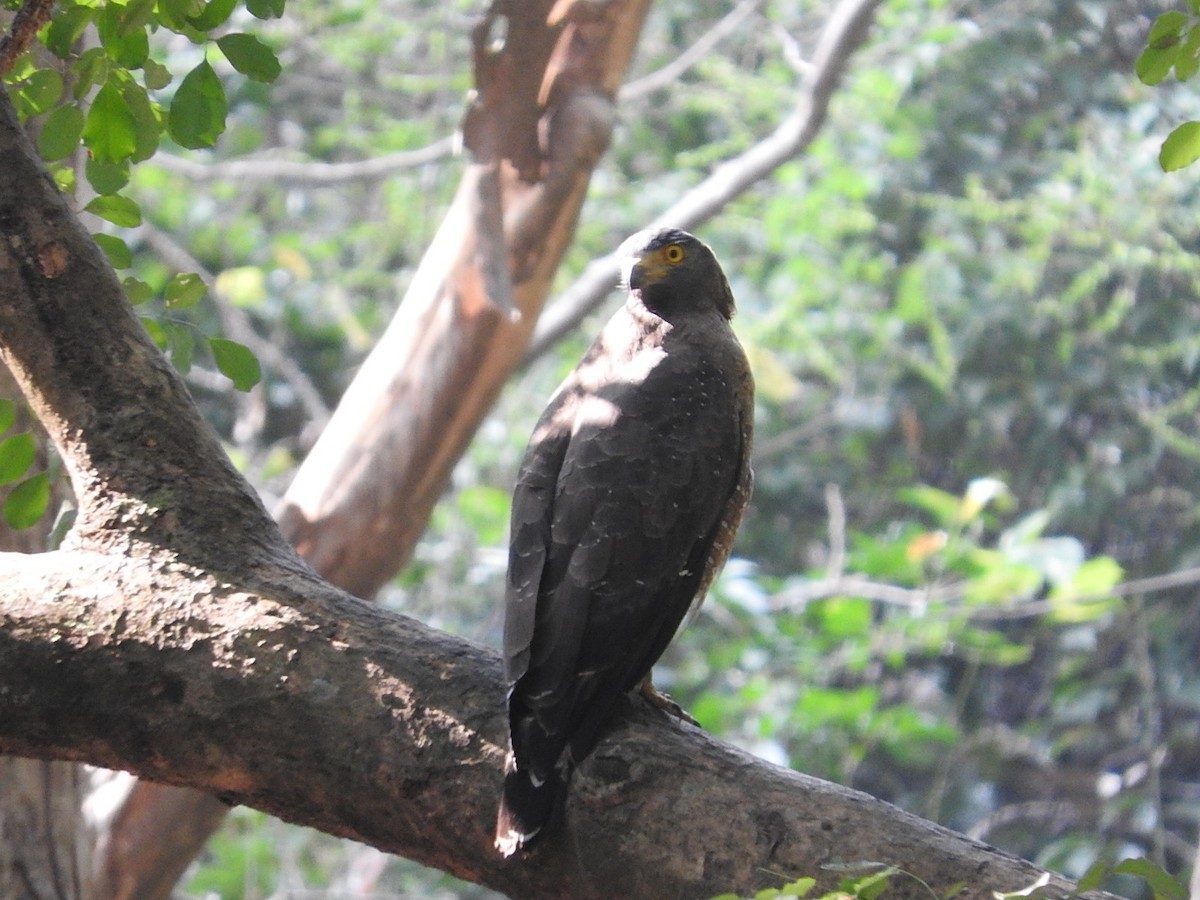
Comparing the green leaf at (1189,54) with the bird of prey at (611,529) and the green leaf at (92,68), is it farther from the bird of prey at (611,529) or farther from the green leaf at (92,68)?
the green leaf at (92,68)

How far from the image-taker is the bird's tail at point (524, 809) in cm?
178

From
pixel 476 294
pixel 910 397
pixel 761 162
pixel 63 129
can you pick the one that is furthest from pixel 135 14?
pixel 910 397

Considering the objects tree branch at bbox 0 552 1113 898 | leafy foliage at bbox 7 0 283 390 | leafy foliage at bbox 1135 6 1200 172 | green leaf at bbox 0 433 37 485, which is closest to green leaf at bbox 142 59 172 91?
leafy foliage at bbox 7 0 283 390

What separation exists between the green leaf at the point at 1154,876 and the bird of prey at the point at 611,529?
29.4 inches

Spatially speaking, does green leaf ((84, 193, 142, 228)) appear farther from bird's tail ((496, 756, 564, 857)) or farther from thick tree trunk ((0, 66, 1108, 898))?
bird's tail ((496, 756, 564, 857))

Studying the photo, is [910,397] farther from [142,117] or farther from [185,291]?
[142,117]

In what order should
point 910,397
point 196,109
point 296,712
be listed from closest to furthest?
point 296,712, point 196,109, point 910,397

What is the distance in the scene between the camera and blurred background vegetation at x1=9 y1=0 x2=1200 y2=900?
5.72 metres

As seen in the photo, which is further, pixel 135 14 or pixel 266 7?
pixel 266 7

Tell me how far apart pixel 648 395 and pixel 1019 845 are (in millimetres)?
4644

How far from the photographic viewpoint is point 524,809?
1792 millimetres

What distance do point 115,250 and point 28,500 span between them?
0.50 metres

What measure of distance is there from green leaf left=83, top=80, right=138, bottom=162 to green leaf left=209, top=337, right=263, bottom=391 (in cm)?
37

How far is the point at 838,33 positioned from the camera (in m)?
4.79
